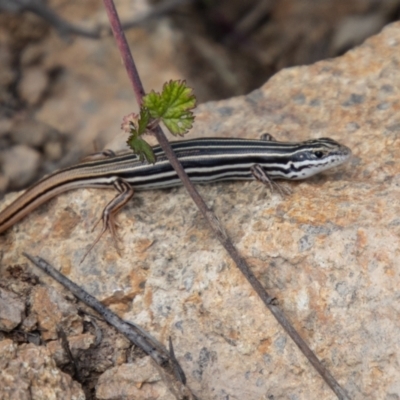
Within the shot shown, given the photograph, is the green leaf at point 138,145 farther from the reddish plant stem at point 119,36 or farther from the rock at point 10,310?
the rock at point 10,310

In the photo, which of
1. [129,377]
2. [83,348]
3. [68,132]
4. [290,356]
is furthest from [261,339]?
[68,132]

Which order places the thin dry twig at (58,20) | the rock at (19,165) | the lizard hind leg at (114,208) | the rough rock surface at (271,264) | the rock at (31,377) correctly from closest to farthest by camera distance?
the rock at (31,377) → the rough rock surface at (271,264) → the lizard hind leg at (114,208) → the rock at (19,165) → the thin dry twig at (58,20)

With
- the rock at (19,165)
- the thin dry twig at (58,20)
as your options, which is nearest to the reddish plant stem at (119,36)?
the rock at (19,165)

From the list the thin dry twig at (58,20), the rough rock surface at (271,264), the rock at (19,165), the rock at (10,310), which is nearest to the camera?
the rough rock surface at (271,264)

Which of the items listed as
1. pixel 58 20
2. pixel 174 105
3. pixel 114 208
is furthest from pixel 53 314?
pixel 58 20

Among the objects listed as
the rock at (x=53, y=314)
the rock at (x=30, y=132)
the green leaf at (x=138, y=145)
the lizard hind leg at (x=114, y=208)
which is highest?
the rock at (x=30, y=132)

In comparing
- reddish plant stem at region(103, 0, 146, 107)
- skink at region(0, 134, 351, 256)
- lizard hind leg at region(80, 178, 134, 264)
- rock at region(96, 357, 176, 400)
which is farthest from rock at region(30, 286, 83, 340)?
reddish plant stem at region(103, 0, 146, 107)

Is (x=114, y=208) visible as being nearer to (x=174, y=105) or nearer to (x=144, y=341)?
(x=144, y=341)

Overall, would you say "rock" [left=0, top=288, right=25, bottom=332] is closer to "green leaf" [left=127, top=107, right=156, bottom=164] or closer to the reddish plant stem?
"green leaf" [left=127, top=107, right=156, bottom=164]
